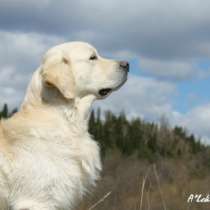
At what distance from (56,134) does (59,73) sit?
2.29 feet

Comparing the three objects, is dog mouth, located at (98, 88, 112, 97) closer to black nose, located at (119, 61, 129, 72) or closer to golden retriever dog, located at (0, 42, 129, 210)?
golden retriever dog, located at (0, 42, 129, 210)

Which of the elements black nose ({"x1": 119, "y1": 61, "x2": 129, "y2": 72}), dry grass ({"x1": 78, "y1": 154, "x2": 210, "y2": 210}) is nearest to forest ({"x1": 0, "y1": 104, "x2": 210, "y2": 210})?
dry grass ({"x1": 78, "y1": 154, "x2": 210, "y2": 210})

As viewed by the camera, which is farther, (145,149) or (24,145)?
(145,149)

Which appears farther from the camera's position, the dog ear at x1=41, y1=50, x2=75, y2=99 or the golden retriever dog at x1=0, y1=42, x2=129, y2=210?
the dog ear at x1=41, y1=50, x2=75, y2=99

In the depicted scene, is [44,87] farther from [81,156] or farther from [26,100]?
[81,156]

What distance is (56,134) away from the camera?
7.71m

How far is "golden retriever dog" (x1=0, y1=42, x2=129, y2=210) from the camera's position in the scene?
7.37 m

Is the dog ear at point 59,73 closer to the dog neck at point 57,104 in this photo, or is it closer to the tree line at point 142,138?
the dog neck at point 57,104

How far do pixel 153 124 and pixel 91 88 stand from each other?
93.5ft

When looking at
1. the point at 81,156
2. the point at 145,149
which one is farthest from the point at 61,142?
the point at 145,149

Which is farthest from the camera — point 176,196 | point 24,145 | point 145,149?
point 145,149

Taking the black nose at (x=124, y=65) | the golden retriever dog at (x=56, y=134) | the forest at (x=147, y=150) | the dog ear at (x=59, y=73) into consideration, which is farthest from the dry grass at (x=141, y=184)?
the dog ear at (x=59, y=73)

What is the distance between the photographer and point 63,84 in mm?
7691

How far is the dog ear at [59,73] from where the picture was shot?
7.67 metres
